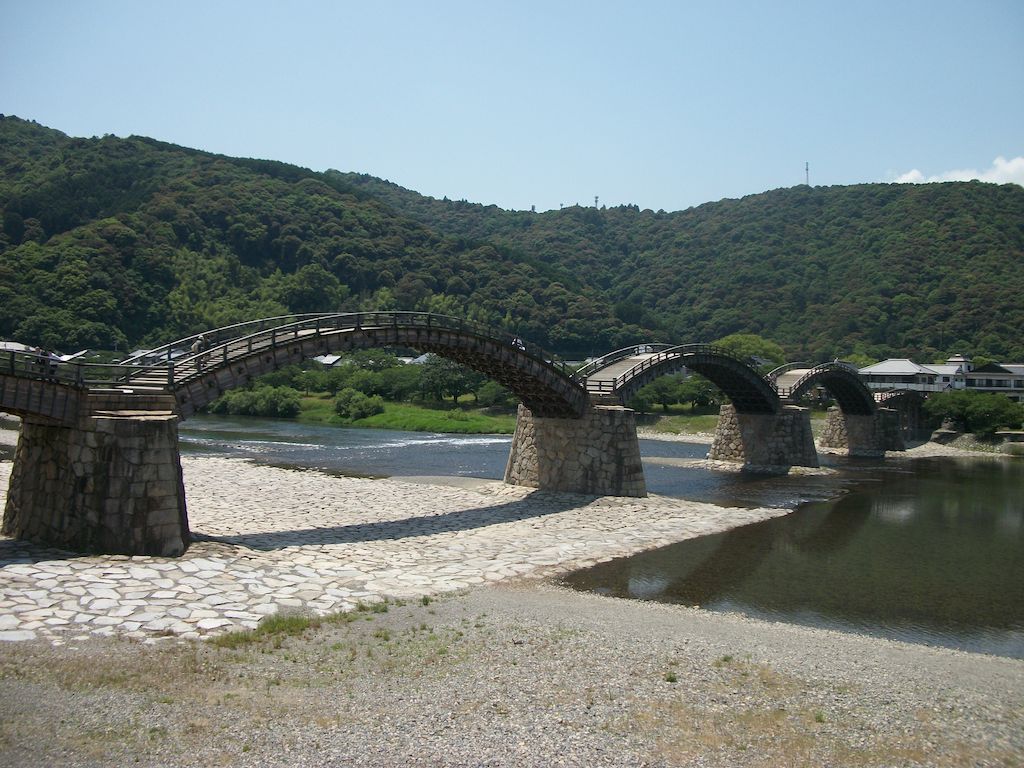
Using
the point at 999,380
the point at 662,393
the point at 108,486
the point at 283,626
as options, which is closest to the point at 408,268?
the point at 662,393

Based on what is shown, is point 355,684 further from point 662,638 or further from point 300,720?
point 662,638

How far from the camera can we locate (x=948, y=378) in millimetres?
79750

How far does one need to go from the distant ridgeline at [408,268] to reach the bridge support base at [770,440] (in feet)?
220

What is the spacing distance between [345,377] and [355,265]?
4582 centimetres

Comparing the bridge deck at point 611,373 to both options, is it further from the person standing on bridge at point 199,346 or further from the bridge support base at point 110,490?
the bridge support base at point 110,490

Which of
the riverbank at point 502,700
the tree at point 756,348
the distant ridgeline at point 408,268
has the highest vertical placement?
the distant ridgeline at point 408,268

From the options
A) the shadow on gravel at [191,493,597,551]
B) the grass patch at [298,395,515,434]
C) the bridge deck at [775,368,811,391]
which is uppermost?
the bridge deck at [775,368,811,391]

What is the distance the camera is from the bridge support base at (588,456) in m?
30.7

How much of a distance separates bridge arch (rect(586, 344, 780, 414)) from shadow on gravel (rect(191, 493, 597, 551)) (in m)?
5.56

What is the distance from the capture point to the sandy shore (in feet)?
30.3

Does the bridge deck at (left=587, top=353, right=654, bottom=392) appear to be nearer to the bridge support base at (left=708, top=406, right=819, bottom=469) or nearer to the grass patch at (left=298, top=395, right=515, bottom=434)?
the bridge support base at (left=708, top=406, right=819, bottom=469)

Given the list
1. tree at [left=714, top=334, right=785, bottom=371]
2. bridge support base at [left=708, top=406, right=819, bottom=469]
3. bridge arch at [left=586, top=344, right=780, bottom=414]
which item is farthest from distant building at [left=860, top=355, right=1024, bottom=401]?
bridge arch at [left=586, top=344, right=780, bottom=414]

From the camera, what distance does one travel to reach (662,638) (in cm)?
1403

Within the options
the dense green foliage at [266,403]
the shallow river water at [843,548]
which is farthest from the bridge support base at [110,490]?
the dense green foliage at [266,403]
